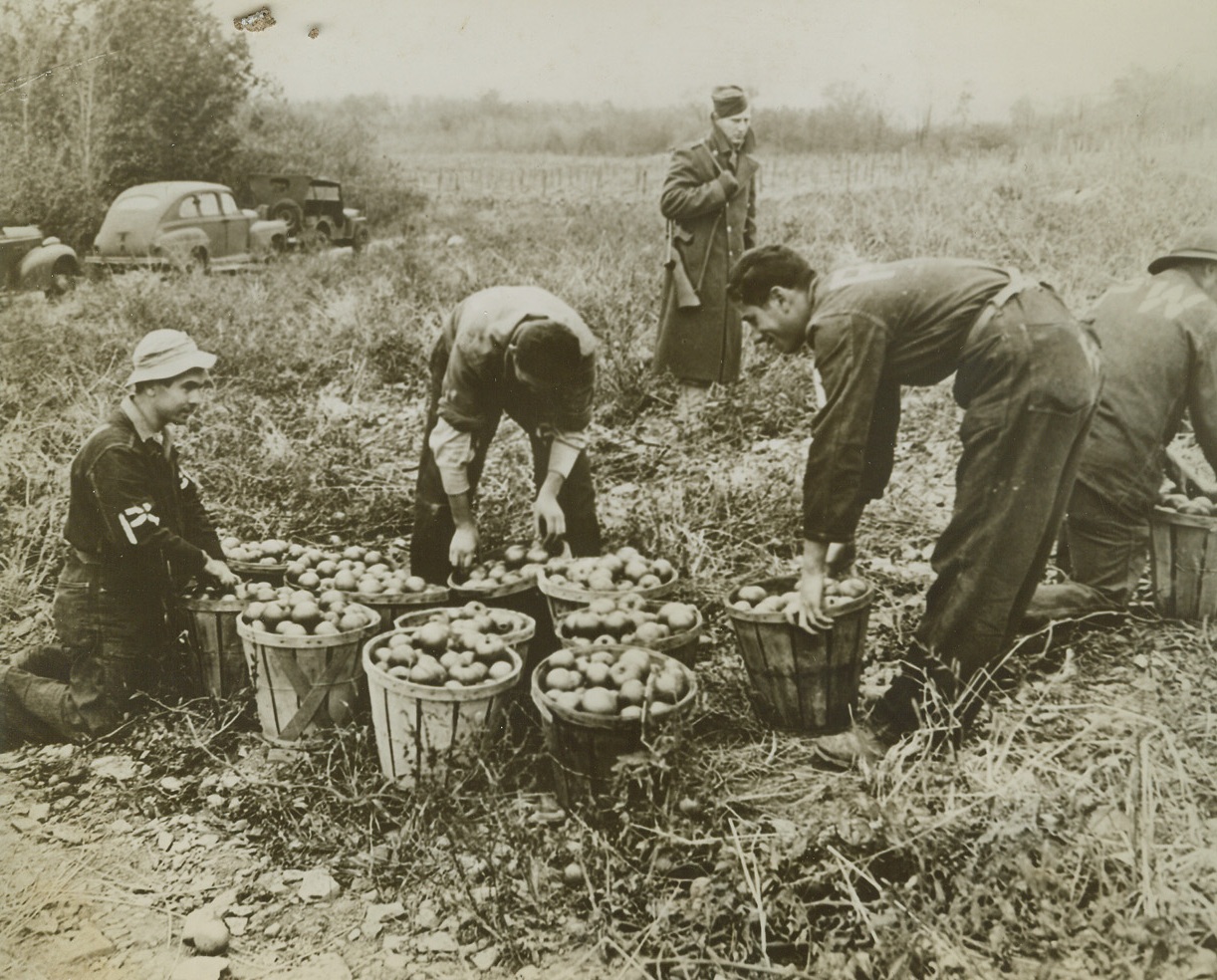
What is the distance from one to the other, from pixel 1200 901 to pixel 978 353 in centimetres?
165

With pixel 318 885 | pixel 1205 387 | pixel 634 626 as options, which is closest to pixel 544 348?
pixel 634 626

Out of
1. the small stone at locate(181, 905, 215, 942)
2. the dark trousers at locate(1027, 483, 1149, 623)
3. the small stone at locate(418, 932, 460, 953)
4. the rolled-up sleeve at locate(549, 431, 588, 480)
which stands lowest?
the small stone at locate(181, 905, 215, 942)

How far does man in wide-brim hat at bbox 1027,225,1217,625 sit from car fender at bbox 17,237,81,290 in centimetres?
495

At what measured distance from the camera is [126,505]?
357cm

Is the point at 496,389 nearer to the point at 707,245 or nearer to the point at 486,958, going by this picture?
the point at 486,958

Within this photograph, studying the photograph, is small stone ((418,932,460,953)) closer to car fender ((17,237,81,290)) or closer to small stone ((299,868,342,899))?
small stone ((299,868,342,899))

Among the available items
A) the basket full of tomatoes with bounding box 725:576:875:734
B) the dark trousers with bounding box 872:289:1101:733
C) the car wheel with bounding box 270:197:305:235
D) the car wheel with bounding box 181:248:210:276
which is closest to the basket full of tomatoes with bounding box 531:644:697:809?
the basket full of tomatoes with bounding box 725:576:875:734

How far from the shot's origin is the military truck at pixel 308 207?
6980 millimetres

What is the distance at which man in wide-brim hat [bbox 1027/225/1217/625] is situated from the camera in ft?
11.6

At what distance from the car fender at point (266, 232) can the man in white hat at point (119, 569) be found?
16.2 feet

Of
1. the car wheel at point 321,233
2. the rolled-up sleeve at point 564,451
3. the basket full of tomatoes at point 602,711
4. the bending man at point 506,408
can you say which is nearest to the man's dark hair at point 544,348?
the bending man at point 506,408

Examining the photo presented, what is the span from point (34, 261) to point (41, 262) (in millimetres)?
93

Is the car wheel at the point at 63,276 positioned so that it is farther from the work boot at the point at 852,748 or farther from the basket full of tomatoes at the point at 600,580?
the work boot at the point at 852,748

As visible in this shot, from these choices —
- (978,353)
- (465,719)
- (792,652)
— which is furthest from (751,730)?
(978,353)
